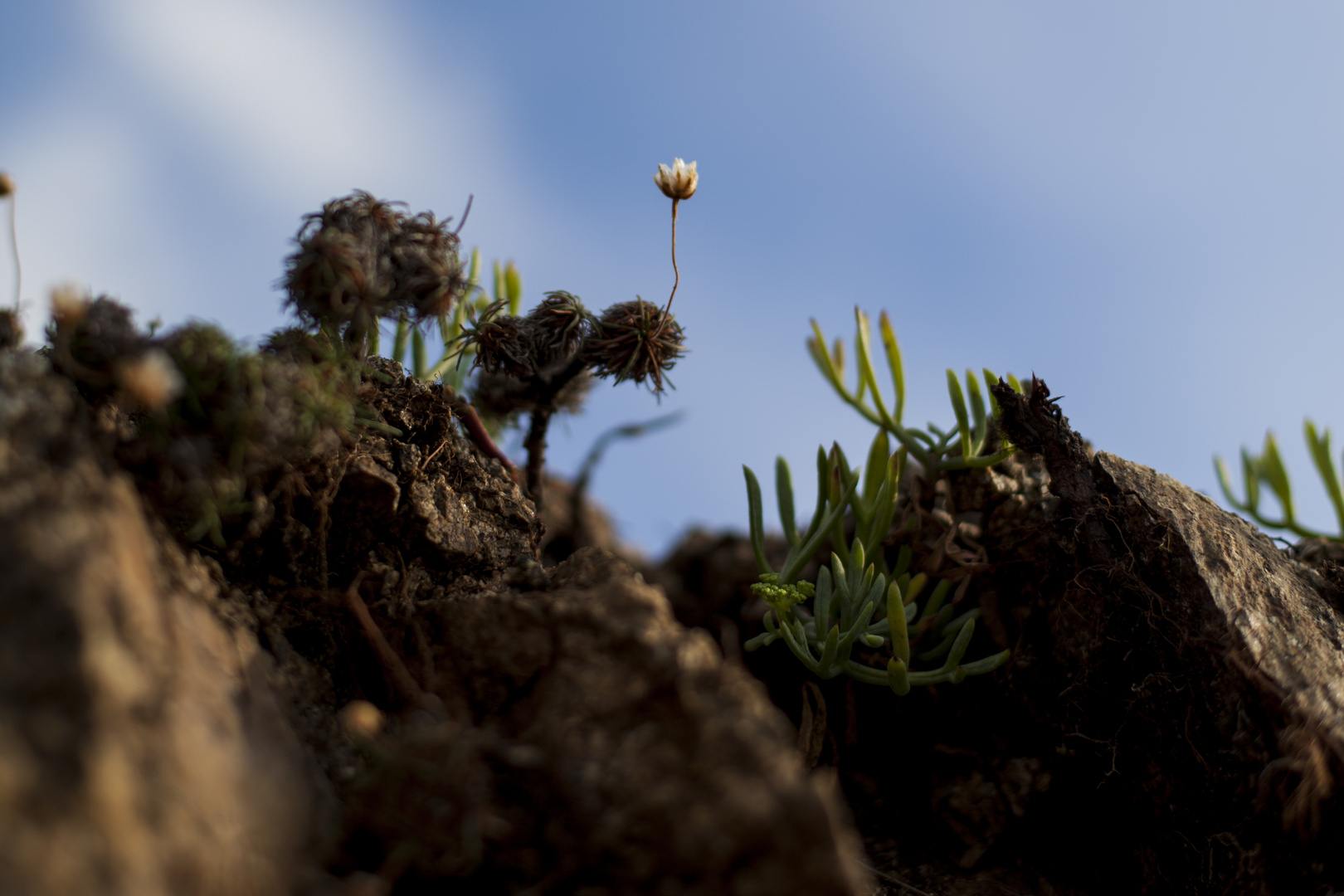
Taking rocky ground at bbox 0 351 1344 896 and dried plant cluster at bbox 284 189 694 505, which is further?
dried plant cluster at bbox 284 189 694 505

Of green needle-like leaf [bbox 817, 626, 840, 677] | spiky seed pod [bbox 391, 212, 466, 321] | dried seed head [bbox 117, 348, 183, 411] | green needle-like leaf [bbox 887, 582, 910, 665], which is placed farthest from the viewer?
green needle-like leaf [bbox 817, 626, 840, 677]

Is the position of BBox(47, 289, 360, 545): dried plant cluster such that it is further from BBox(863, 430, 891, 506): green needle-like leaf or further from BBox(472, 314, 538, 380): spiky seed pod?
BBox(863, 430, 891, 506): green needle-like leaf

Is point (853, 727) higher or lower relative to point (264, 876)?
higher

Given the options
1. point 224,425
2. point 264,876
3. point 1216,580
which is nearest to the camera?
point 264,876

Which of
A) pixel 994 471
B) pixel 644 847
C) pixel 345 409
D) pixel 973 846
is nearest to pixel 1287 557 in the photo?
pixel 994 471

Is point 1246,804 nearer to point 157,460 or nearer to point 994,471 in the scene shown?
point 994,471

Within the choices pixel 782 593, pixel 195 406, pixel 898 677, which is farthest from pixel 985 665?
pixel 195 406

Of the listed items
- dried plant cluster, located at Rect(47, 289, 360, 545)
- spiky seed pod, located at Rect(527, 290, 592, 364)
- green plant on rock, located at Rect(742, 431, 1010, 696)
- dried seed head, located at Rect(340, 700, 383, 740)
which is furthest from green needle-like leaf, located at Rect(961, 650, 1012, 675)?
dried plant cluster, located at Rect(47, 289, 360, 545)
